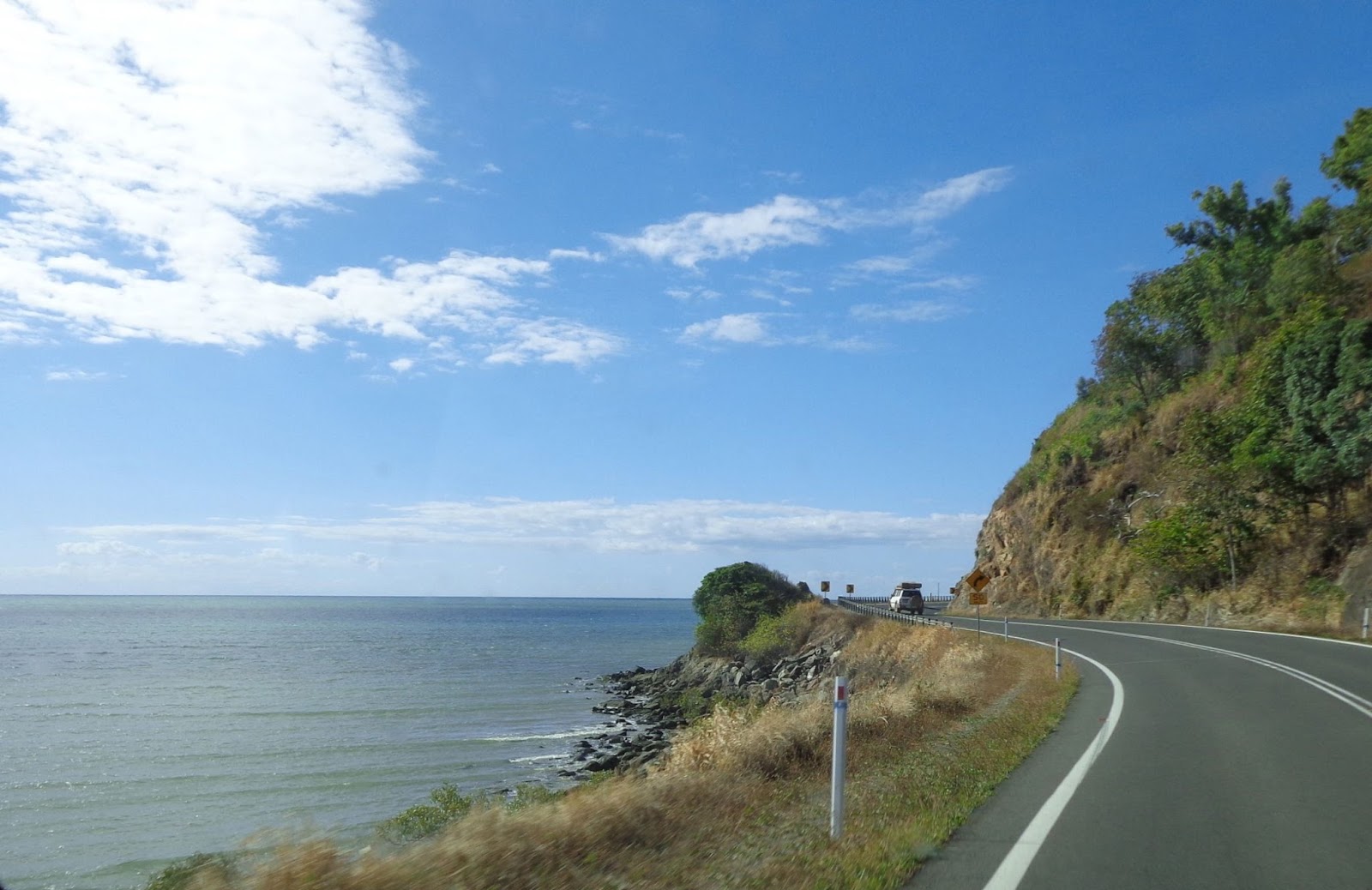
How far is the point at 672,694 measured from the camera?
167 feet

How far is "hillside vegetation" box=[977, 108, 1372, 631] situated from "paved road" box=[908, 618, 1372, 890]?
63.2ft

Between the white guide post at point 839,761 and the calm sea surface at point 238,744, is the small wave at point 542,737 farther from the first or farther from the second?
the white guide post at point 839,761

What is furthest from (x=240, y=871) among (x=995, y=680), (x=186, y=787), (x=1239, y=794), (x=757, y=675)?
(x=757, y=675)

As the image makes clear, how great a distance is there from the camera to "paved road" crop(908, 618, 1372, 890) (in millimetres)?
6352

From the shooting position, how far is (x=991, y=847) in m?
6.92

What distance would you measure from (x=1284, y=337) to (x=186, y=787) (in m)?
38.5

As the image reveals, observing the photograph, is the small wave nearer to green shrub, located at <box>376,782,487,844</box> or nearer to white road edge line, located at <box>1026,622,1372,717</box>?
green shrub, located at <box>376,782,487,844</box>

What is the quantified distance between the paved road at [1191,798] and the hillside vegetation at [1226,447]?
1926 centimetres

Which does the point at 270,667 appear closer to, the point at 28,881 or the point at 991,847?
the point at 28,881

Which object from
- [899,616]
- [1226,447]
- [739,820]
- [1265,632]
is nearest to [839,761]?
[739,820]

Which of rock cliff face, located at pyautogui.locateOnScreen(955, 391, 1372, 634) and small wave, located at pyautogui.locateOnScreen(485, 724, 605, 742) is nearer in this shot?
rock cliff face, located at pyautogui.locateOnScreen(955, 391, 1372, 634)

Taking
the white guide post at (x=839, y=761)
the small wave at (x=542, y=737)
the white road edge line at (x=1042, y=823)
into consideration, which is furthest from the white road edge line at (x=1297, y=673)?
the small wave at (x=542, y=737)

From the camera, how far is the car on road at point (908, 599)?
57.5 m

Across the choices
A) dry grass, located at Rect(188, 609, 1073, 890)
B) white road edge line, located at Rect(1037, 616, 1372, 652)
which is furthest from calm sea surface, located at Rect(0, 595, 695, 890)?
white road edge line, located at Rect(1037, 616, 1372, 652)
